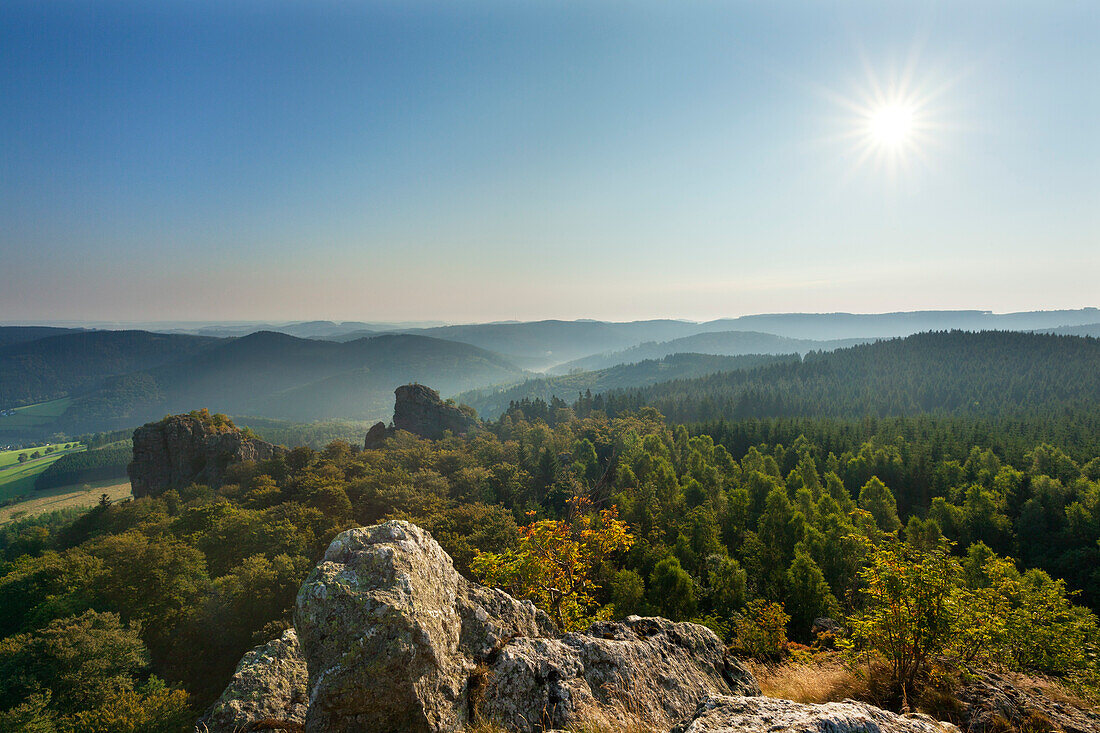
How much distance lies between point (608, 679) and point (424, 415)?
118554 millimetres

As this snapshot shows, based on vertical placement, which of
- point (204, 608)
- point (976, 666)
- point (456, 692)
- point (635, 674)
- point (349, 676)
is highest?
point (349, 676)

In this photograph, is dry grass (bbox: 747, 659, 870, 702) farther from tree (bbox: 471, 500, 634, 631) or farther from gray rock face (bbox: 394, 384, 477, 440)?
gray rock face (bbox: 394, 384, 477, 440)

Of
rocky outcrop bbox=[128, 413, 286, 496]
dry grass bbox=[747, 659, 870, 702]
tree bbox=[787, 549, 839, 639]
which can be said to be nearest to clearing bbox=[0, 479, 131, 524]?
Answer: rocky outcrop bbox=[128, 413, 286, 496]

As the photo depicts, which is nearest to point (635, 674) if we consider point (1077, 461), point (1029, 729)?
point (1029, 729)

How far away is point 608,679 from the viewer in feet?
32.6

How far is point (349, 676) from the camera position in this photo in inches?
309

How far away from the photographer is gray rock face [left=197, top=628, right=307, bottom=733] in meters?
11.2

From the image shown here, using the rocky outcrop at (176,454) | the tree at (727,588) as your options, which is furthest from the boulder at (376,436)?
the tree at (727,588)

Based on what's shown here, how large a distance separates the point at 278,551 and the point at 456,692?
40.2m

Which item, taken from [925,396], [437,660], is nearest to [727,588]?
[437,660]

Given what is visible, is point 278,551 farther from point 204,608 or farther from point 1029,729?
point 1029,729

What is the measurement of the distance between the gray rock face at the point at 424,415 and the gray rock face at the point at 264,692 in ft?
354

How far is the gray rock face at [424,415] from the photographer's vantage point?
12031cm

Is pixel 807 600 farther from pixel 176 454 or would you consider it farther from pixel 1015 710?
pixel 176 454
